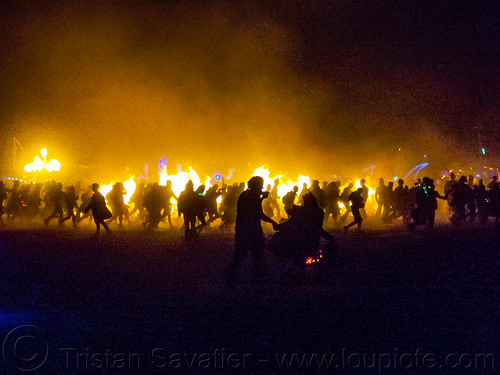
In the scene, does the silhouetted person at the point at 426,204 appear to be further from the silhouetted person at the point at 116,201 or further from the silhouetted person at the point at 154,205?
the silhouetted person at the point at 116,201

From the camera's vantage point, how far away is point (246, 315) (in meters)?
7.32

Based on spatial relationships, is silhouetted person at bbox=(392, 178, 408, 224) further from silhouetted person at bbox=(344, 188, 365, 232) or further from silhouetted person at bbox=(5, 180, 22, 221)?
silhouetted person at bbox=(5, 180, 22, 221)

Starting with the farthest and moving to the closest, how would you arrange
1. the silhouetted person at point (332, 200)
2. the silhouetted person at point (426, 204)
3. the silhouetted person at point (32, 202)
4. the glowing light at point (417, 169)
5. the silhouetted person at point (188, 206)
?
the glowing light at point (417, 169) → the silhouetted person at point (32, 202) → the silhouetted person at point (332, 200) → the silhouetted person at point (426, 204) → the silhouetted person at point (188, 206)

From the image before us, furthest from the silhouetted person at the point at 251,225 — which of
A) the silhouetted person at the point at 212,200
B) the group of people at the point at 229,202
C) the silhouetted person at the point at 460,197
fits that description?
the silhouetted person at the point at 460,197

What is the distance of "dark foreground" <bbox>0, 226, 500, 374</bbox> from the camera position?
5.62 m

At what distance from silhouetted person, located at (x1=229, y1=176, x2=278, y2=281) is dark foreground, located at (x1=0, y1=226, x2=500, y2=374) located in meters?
0.45

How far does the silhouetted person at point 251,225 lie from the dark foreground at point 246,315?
1.48 ft

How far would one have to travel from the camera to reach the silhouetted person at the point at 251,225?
940 cm

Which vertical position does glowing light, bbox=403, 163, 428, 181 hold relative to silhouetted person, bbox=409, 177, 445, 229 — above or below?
above

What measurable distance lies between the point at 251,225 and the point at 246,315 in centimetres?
232

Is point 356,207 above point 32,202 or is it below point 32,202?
below

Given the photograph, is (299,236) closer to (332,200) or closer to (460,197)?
(460,197)

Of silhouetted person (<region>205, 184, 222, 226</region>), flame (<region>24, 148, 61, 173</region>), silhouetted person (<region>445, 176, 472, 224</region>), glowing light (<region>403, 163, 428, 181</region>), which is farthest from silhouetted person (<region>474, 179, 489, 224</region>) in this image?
flame (<region>24, 148, 61, 173</region>)

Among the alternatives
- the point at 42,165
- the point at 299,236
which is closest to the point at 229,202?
the point at 299,236
